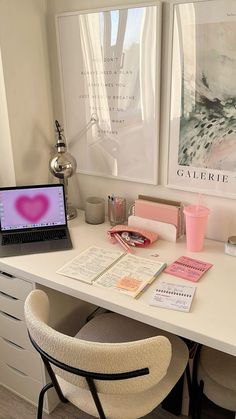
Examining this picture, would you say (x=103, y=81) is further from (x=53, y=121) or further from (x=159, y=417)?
(x=159, y=417)

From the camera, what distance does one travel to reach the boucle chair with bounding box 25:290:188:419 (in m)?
0.94

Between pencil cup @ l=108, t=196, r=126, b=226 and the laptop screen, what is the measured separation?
22cm

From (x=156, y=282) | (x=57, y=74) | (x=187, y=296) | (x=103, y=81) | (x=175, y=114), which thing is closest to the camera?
(x=187, y=296)

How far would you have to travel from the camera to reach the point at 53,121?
1938 mm

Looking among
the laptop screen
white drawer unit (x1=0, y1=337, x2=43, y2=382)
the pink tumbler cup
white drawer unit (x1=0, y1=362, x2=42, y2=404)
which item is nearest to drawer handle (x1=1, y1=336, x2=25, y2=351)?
white drawer unit (x1=0, y1=337, x2=43, y2=382)

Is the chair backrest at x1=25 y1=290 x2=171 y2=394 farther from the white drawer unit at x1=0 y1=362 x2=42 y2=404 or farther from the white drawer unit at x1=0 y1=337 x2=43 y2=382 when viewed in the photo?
the white drawer unit at x1=0 y1=362 x2=42 y2=404

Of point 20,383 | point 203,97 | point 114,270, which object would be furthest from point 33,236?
point 203,97

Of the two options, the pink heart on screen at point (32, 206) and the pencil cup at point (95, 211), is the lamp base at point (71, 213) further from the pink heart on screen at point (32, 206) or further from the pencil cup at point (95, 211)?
the pink heart on screen at point (32, 206)

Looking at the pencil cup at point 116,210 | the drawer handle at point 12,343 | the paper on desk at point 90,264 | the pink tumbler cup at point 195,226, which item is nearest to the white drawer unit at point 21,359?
the drawer handle at point 12,343

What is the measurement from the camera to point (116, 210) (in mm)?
1771

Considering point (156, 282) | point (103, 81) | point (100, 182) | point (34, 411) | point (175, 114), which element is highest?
point (103, 81)

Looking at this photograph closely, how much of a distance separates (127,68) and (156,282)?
904 millimetres

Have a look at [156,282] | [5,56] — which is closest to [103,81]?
[5,56]

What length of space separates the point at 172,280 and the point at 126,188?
0.63m
